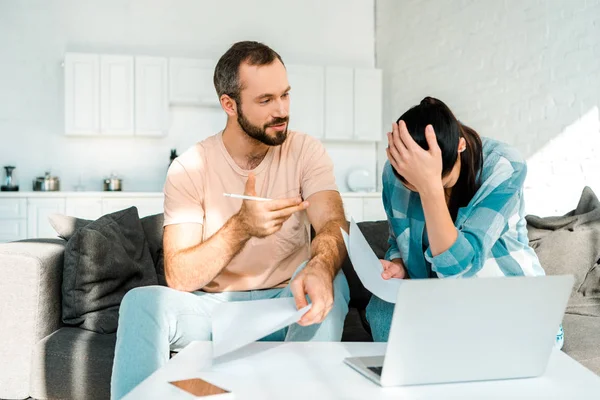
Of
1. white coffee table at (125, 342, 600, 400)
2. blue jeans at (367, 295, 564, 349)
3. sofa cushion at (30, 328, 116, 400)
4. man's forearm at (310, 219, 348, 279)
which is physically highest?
man's forearm at (310, 219, 348, 279)

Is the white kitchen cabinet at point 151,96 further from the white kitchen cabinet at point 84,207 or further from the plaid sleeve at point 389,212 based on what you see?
the plaid sleeve at point 389,212

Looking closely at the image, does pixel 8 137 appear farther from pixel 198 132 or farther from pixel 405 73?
pixel 405 73

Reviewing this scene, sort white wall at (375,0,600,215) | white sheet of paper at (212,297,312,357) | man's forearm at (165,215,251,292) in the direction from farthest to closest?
white wall at (375,0,600,215) → man's forearm at (165,215,251,292) → white sheet of paper at (212,297,312,357)

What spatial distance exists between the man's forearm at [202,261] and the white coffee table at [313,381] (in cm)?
49

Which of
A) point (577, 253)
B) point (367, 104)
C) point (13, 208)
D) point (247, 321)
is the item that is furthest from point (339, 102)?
point (247, 321)

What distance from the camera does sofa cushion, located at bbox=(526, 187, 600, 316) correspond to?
2508 millimetres

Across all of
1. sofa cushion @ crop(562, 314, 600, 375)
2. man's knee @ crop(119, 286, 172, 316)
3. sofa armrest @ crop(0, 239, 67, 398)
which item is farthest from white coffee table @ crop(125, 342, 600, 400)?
sofa armrest @ crop(0, 239, 67, 398)

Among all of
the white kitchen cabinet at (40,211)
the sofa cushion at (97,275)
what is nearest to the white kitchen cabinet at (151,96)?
the white kitchen cabinet at (40,211)

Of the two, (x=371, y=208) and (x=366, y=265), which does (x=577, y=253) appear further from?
(x=371, y=208)

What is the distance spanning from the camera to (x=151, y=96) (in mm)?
5816

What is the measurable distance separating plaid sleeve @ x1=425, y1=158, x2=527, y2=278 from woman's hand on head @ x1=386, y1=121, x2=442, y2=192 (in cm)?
18

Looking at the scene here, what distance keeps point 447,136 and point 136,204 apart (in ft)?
14.2

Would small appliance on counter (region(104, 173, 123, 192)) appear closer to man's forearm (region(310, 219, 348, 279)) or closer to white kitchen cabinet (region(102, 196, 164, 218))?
white kitchen cabinet (region(102, 196, 164, 218))

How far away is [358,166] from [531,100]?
2743mm
